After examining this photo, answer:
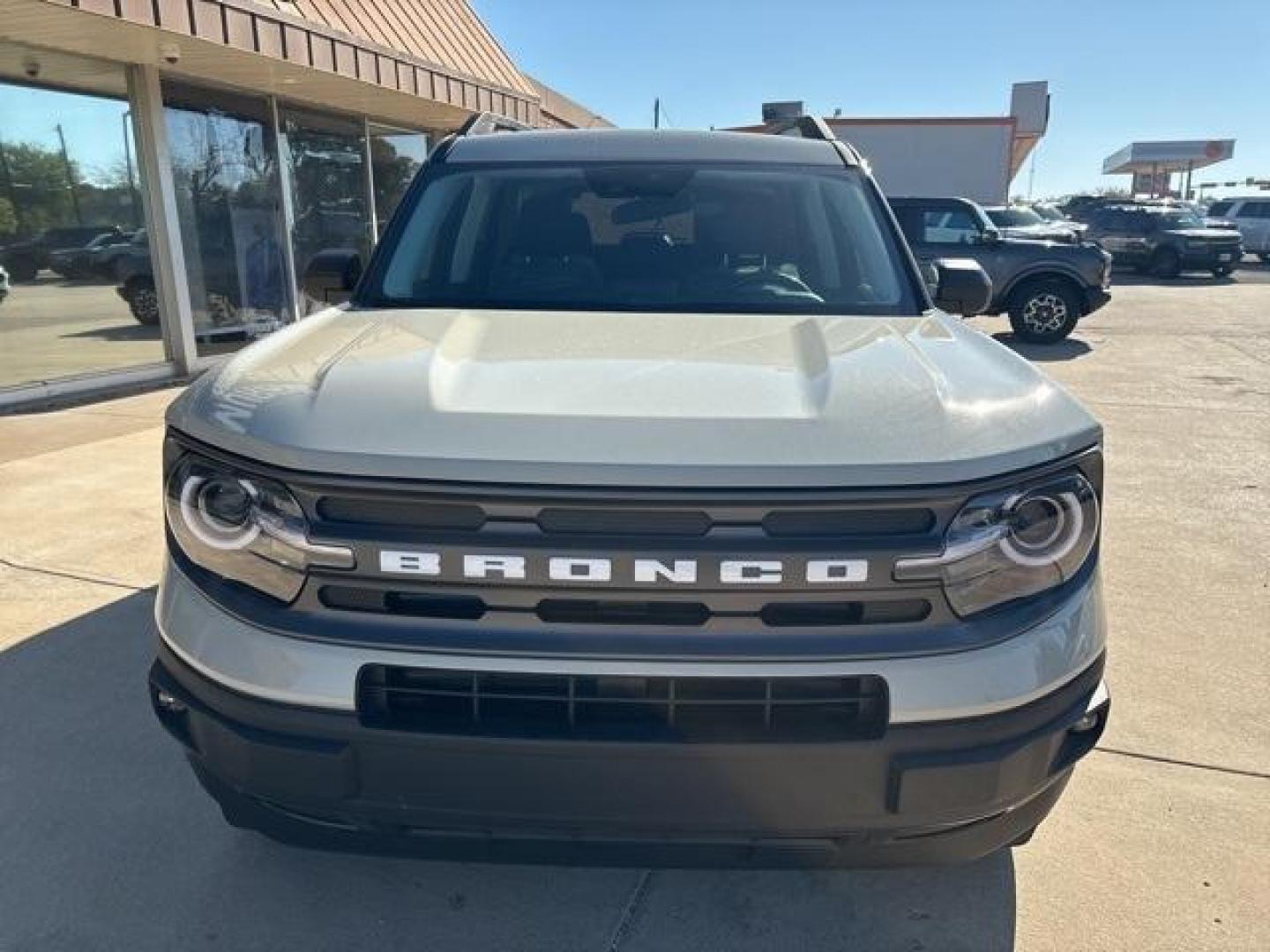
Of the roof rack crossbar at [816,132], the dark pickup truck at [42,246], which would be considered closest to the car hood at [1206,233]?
the roof rack crossbar at [816,132]

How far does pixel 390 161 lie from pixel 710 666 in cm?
1256

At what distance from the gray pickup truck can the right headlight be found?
10.8m

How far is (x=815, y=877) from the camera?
2.36 m

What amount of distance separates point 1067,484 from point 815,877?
1.19 metres

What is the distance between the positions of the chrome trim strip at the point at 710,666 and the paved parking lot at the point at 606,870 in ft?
2.63

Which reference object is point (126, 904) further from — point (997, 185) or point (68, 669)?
point (997, 185)

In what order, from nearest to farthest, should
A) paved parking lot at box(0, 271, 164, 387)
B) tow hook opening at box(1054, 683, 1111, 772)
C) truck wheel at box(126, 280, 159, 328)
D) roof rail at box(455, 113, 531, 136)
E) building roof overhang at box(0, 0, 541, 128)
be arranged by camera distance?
tow hook opening at box(1054, 683, 1111, 772)
roof rail at box(455, 113, 531, 136)
building roof overhang at box(0, 0, 541, 128)
paved parking lot at box(0, 271, 164, 387)
truck wheel at box(126, 280, 159, 328)

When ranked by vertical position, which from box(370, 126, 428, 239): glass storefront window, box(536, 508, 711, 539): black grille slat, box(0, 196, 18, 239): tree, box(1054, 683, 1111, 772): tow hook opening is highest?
box(370, 126, 428, 239): glass storefront window

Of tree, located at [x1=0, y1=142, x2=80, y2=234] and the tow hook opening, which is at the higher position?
tree, located at [x1=0, y1=142, x2=80, y2=234]

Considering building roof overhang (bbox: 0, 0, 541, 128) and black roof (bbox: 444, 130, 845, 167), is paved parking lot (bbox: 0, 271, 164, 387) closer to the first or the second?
building roof overhang (bbox: 0, 0, 541, 128)

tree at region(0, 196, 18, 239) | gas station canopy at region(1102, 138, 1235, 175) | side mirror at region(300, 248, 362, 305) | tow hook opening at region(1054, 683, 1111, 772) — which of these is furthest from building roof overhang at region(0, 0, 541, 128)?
gas station canopy at region(1102, 138, 1235, 175)

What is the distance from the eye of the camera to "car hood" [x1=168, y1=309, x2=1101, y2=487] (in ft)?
5.41

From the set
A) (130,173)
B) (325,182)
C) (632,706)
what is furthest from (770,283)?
(325,182)

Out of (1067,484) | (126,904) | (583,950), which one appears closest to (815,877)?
(583,950)
